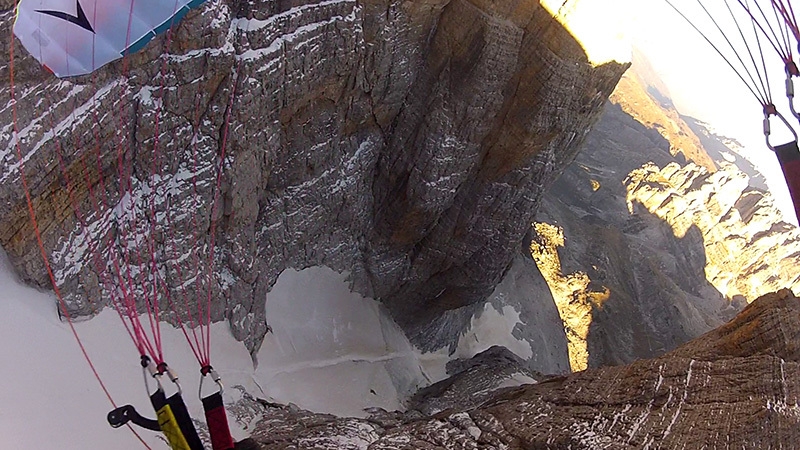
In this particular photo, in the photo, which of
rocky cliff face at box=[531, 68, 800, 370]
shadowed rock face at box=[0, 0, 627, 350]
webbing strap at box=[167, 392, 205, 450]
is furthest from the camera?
rocky cliff face at box=[531, 68, 800, 370]

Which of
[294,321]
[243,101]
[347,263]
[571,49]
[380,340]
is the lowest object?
[380,340]

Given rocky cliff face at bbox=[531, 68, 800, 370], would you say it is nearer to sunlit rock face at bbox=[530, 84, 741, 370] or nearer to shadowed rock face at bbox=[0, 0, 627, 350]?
sunlit rock face at bbox=[530, 84, 741, 370]

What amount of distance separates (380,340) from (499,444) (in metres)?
8.73

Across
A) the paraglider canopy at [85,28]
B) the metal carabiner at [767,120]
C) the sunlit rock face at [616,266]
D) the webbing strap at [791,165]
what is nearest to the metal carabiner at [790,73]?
the metal carabiner at [767,120]

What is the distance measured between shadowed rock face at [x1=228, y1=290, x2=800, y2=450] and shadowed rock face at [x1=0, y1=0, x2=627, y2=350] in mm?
3795

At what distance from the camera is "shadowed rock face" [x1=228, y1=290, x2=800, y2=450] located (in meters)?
6.23

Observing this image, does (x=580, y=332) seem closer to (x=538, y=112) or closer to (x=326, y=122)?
(x=538, y=112)

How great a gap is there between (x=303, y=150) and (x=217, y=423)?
24.2 feet

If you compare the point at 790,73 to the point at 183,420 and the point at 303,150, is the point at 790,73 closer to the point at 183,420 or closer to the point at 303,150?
the point at 183,420

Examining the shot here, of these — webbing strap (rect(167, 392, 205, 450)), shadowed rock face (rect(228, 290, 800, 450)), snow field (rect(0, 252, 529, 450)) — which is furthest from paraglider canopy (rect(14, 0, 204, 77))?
shadowed rock face (rect(228, 290, 800, 450))

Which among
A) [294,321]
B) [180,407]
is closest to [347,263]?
[294,321]

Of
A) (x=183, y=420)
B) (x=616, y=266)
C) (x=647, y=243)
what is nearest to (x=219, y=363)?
(x=183, y=420)

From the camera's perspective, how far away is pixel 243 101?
954cm

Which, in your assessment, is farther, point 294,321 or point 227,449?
point 294,321
